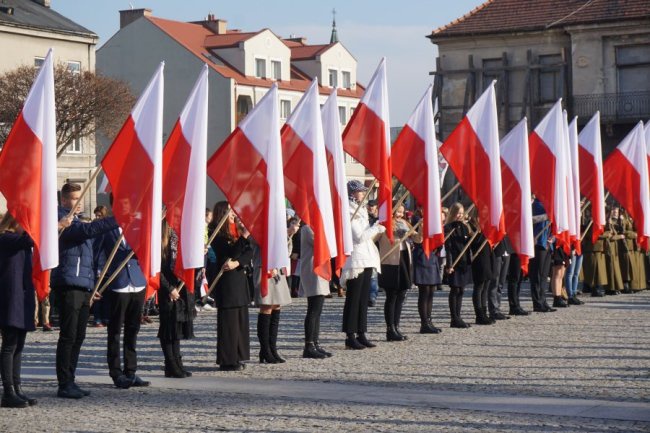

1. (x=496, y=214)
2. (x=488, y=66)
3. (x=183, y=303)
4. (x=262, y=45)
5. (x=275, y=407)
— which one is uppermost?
(x=262, y=45)

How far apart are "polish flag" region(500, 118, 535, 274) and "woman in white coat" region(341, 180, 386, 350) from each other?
284 cm

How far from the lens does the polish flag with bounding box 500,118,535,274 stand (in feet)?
59.5

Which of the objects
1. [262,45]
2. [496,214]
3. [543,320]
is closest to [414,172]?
[496,214]

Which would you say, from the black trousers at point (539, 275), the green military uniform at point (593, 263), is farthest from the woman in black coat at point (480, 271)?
the green military uniform at point (593, 263)

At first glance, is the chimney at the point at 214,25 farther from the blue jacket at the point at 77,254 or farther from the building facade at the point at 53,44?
the blue jacket at the point at 77,254

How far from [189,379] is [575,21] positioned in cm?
→ 3390

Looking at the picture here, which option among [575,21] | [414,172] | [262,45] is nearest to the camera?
[414,172]

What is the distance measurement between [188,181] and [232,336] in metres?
1.75

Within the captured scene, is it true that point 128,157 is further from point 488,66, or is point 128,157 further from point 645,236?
point 488,66

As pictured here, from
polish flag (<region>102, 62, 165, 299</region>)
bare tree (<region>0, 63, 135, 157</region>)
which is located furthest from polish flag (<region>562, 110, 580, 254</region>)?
bare tree (<region>0, 63, 135, 157</region>)

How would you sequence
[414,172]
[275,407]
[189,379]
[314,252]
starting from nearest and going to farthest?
[275,407] < [189,379] < [314,252] < [414,172]

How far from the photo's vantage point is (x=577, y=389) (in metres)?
11.8

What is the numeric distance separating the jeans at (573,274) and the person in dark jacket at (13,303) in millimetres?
13410

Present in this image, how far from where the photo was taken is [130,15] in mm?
71812
